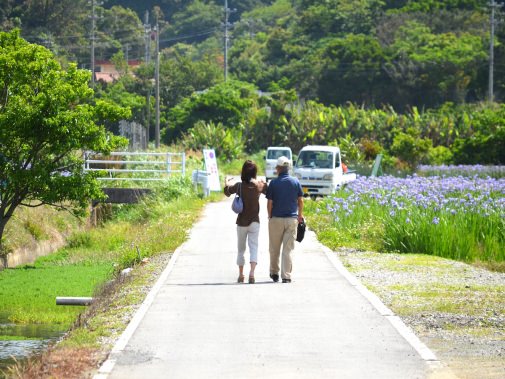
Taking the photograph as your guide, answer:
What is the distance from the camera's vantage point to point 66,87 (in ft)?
88.1

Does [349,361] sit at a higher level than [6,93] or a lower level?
lower

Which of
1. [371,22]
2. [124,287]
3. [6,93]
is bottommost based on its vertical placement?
[124,287]

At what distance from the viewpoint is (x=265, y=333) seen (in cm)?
1208

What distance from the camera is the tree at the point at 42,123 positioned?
26.7 meters

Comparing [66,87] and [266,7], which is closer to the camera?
[66,87]

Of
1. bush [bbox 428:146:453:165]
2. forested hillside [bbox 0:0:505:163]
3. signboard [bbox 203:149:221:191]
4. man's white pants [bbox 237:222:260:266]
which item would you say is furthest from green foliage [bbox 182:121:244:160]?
man's white pants [bbox 237:222:260:266]

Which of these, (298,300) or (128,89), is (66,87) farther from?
(128,89)

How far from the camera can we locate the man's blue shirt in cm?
1612

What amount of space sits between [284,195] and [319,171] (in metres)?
21.3

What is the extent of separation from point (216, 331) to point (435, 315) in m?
2.78

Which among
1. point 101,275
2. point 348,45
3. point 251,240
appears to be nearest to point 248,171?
point 251,240

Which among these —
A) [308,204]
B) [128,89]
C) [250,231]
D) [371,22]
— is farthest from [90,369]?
[371,22]

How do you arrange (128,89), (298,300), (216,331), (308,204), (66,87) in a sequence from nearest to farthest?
(216,331), (298,300), (66,87), (308,204), (128,89)

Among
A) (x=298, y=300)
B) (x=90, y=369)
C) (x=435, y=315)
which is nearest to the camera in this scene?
(x=90, y=369)
